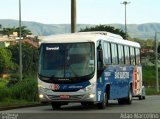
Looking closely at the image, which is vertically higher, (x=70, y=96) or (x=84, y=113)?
(x=70, y=96)

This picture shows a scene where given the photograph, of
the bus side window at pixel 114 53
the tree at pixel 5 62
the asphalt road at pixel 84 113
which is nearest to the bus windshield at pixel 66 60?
the asphalt road at pixel 84 113

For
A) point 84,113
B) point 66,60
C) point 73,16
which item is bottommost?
point 84,113

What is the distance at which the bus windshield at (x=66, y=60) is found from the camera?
24.9m

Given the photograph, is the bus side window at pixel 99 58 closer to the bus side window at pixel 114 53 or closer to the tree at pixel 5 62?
the bus side window at pixel 114 53

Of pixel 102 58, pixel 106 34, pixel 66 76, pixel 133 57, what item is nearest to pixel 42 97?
pixel 66 76

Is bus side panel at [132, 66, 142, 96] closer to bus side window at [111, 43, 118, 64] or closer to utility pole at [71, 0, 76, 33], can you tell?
bus side window at [111, 43, 118, 64]

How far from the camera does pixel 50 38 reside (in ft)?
86.0

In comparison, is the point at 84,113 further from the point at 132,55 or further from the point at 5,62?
the point at 5,62

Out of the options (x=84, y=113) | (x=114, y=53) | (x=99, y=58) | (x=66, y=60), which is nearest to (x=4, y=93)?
(x=114, y=53)

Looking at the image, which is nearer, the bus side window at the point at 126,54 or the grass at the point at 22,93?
the bus side window at the point at 126,54

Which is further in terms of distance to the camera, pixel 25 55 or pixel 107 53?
pixel 25 55

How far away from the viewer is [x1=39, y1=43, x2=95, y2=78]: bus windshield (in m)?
24.9

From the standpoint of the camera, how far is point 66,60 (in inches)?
990

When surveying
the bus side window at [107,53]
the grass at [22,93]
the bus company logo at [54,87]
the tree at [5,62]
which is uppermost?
the bus side window at [107,53]
